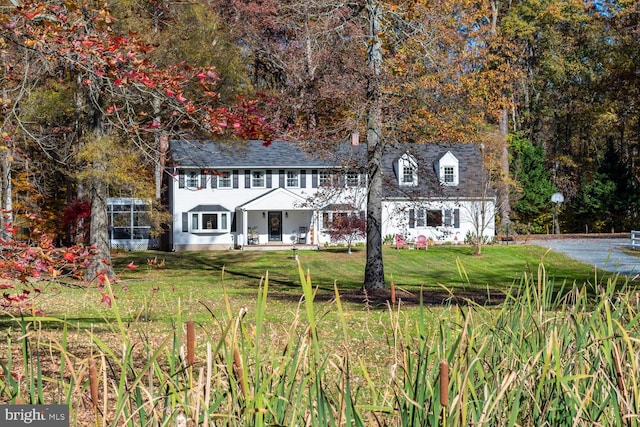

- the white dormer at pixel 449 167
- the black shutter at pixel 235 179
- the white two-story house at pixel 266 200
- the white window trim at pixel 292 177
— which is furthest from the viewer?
the white window trim at pixel 292 177

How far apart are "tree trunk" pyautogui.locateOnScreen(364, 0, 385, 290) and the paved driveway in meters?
9.11

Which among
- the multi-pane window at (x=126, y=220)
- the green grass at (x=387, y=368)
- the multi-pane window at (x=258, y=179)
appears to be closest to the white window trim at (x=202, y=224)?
the multi-pane window at (x=126, y=220)

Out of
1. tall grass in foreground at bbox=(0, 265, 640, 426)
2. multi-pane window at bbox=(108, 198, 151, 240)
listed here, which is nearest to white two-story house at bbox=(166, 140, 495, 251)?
multi-pane window at bbox=(108, 198, 151, 240)

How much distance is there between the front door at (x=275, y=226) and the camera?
4459cm

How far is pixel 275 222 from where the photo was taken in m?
44.7

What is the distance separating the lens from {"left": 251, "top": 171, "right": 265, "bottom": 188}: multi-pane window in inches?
1758

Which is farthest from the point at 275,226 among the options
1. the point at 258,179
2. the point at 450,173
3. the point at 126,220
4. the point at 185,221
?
the point at 450,173

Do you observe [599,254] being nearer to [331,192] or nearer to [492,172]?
[492,172]

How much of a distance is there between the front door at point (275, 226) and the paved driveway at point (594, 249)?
518 inches

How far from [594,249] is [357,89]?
67.8ft

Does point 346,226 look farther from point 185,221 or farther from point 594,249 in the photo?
point 594,249

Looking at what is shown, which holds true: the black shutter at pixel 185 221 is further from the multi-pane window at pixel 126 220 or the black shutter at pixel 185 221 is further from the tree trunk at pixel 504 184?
the tree trunk at pixel 504 184

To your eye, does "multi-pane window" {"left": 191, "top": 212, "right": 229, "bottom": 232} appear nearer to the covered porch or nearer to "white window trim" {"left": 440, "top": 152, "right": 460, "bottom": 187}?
the covered porch

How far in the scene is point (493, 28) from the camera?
45969 millimetres
